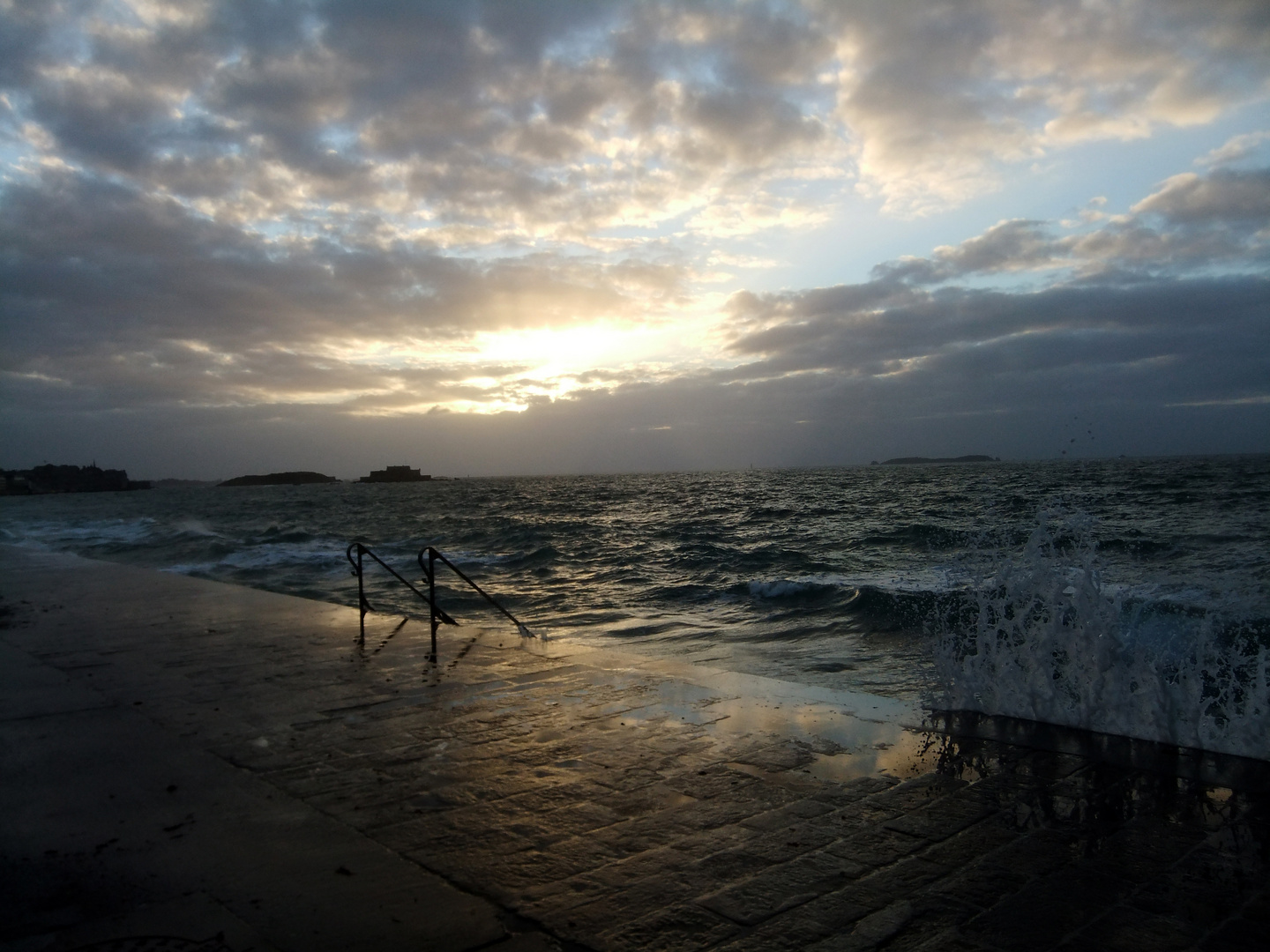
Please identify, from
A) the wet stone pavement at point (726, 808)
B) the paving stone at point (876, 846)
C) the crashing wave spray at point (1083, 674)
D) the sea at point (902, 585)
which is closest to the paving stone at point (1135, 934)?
the wet stone pavement at point (726, 808)

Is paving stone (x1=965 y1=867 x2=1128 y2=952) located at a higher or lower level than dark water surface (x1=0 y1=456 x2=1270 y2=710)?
higher

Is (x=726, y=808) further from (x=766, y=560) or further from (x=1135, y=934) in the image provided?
(x=766, y=560)

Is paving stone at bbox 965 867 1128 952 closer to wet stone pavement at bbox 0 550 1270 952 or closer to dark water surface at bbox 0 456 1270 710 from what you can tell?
wet stone pavement at bbox 0 550 1270 952

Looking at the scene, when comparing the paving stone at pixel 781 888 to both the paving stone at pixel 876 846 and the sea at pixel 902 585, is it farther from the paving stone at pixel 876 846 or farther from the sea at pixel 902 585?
the sea at pixel 902 585

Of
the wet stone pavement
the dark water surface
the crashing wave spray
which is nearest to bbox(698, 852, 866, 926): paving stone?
the wet stone pavement

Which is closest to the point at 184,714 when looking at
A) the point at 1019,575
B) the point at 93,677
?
the point at 93,677

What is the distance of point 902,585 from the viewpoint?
55.0 ft

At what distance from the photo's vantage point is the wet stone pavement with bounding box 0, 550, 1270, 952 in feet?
9.80

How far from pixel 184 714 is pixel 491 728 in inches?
94.5

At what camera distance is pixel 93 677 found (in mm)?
7176

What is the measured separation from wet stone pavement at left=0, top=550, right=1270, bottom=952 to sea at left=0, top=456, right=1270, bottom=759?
1.20m

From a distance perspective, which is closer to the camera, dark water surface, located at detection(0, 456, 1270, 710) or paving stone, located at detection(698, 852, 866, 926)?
paving stone, located at detection(698, 852, 866, 926)

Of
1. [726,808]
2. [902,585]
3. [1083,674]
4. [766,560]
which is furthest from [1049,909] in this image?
[766,560]

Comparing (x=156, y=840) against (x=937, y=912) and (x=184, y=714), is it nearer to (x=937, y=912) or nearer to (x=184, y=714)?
(x=184, y=714)
